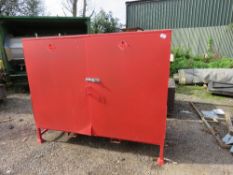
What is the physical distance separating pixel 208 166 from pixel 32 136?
2729 mm

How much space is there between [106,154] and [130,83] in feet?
3.68

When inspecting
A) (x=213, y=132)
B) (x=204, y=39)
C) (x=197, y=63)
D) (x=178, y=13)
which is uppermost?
(x=178, y=13)

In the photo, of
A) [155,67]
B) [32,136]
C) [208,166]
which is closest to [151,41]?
[155,67]

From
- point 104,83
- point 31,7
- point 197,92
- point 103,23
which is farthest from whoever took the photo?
point 31,7

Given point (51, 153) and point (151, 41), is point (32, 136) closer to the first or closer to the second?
point (51, 153)

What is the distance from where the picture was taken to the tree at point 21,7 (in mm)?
13469

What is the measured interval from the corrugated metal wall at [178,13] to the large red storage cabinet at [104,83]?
29.2 feet

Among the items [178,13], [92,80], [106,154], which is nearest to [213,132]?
[106,154]

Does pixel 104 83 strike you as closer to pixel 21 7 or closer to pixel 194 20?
pixel 194 20

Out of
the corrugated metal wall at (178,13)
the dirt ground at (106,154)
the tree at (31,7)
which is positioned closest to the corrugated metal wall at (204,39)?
the corrugated metal wall at (178,13)

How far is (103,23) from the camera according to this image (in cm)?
1172

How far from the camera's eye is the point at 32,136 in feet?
11.3

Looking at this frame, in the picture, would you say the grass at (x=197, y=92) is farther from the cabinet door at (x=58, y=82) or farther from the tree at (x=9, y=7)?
the tree at (x=9, y=7)

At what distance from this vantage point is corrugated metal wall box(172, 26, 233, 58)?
910 cm
